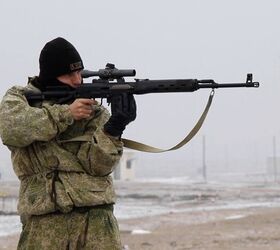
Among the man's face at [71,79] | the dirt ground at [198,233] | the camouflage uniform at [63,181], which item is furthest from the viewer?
the dirt ground at [198,233]

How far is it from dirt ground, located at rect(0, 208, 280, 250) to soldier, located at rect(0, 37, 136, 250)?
297 inches

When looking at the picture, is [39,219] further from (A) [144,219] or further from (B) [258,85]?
(A) [144,219]

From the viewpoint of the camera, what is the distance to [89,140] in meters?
3.49

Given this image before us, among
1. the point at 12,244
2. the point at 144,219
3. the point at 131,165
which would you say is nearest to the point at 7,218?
the point at 144,219

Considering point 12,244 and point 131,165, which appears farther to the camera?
point 131,165

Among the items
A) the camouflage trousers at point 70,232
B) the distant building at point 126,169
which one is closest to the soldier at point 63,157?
the camouflage trousers at point 70,232

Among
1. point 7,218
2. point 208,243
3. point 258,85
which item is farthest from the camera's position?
point 7,218

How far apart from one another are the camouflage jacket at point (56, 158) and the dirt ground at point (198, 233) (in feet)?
24.9

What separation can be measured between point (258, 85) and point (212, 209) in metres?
19.7

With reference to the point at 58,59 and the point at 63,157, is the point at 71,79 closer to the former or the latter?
the point at 58,59

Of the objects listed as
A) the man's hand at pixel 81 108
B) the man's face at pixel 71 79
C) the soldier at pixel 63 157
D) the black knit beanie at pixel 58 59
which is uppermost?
the black knit beanie at pixel 58 59

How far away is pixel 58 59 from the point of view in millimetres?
3518

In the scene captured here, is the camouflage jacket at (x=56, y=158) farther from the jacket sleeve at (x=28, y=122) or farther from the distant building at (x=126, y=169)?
the distant building at (x=126, y=169)

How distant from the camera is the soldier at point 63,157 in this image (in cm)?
337
